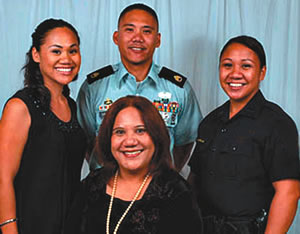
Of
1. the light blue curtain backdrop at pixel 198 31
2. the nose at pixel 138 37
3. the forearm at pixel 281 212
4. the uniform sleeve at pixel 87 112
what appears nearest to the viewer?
the forearm at pixel 281 212

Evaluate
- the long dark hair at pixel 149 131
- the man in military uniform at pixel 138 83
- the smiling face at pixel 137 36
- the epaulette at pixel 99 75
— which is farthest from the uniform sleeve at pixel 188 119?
the long dark hair at pixel 149 131

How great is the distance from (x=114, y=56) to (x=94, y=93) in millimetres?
576

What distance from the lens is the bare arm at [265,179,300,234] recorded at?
1973 millimetres

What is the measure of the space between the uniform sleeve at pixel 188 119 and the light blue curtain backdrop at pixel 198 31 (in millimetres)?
446

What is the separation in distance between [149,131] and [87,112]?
2.38 feet

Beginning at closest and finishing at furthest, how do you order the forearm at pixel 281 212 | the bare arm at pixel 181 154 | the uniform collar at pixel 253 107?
the forearm at pixel 281 212 < the uniform collar at pixel 253 107 < the bare arm at pixel 181 154

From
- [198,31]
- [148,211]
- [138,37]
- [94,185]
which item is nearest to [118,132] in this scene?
[94,185]

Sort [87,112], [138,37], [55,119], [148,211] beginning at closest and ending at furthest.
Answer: [148,211]
[55,119]
[138,37]
[87,112]

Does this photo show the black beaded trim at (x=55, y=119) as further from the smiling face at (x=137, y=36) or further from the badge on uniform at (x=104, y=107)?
the smiling face at (x=137, y=36)

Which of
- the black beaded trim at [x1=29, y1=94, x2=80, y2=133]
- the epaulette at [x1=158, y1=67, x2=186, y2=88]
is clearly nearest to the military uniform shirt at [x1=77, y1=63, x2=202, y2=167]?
the epaulette at [x1=158, y1=67, x2=186, y2=88]

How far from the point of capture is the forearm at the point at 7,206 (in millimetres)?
1950

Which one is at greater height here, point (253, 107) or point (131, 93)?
point (131, 93)

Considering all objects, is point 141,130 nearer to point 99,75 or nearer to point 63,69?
point 63,69

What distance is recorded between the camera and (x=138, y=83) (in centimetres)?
255
